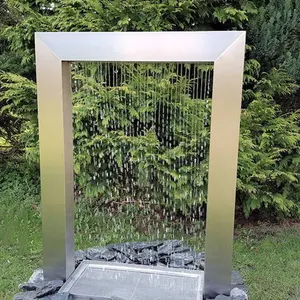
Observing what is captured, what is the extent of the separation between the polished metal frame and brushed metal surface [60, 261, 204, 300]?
0.35 ft

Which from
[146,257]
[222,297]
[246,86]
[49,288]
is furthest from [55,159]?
[246,86]

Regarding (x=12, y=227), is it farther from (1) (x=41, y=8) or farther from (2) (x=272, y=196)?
(2) (x=272, y=196)

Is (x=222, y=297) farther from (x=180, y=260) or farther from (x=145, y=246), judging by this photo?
(x=145, y=246)

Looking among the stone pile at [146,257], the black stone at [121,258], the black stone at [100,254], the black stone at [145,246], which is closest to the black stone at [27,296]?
the stone pile at [146,257]

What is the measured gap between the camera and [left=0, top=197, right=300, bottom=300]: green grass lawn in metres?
2.71

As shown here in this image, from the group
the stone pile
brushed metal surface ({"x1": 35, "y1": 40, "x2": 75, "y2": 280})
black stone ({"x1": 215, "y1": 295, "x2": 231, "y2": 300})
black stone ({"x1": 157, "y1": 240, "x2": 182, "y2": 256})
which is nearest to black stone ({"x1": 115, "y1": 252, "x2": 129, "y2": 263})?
the stone pile

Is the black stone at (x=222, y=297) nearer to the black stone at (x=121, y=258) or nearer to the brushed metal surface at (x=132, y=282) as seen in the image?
the brushed metal surface at (x=132, y=282)

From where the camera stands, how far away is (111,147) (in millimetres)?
3225

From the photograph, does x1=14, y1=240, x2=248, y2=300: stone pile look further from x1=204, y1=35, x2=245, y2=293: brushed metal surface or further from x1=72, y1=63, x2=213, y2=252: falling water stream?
x1=72, y1=63, x2=213, y2=252: falling water stream

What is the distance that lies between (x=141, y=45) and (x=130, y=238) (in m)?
2.09

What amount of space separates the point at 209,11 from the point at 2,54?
2271 millimetres

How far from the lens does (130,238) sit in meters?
3.46

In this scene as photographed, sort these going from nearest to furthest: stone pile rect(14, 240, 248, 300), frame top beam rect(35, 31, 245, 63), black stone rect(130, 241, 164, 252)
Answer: frame top beam rect(35, 31, 245, 63)
stone pile rect(14, 240, 248, 300)
black stone rect(130, 241, 164, 252)

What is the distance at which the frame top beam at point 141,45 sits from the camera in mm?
1789
